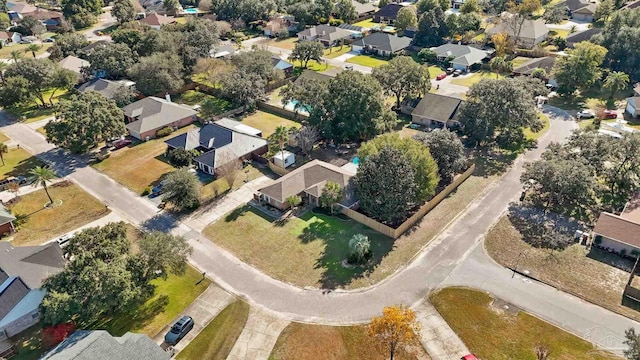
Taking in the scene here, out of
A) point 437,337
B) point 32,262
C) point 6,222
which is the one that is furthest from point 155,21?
point 437,337

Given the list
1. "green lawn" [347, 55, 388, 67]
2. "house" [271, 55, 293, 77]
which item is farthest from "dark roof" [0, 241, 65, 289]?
"green lawn" [347, 55, 388, 67]

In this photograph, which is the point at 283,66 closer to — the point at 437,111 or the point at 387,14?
the point at 437,111

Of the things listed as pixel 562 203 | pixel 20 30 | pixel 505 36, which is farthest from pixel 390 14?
pixel 20 30

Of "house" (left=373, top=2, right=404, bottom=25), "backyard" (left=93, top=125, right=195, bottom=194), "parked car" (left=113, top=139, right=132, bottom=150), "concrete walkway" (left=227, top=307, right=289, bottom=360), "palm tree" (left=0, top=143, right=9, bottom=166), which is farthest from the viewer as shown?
"house" (left=373, top=2, right=404, bottom=25)

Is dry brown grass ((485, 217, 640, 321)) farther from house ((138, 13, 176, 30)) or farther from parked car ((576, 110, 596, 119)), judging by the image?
house ((138, 13, 176, 30))

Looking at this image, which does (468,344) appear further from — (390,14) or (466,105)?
(390,14)

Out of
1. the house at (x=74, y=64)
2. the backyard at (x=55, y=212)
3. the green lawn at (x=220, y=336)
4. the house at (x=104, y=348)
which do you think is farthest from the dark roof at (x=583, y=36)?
the house at (x=74, y=64)
